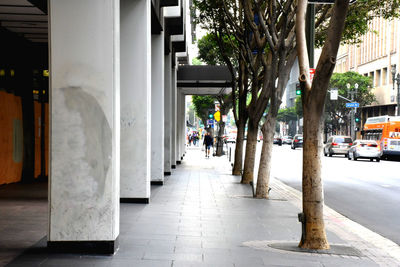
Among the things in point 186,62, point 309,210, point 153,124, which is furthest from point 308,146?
point 186,62

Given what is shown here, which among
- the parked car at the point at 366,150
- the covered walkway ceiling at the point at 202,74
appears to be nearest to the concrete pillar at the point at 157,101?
the covered walkway ceiling at the point at 202,74

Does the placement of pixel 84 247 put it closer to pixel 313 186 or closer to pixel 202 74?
pixel 313 186

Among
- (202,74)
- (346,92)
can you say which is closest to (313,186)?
(202,74)

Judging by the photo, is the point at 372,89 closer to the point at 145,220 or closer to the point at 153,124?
the point at 153,124

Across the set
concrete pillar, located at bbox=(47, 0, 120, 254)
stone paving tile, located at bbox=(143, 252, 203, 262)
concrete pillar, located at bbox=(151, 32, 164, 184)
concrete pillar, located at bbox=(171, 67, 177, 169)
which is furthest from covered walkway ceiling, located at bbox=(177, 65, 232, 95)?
stone paving tile, located at bbox=(143, 252, 203, 262)

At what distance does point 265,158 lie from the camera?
14.5 metres

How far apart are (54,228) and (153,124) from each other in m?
9.70

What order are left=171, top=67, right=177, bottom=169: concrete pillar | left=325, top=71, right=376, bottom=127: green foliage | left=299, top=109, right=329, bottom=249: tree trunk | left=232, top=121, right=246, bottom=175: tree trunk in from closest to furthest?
1. left=299, top=109, right=329, bottom=249: tree trunk
2. left=232, top=121, right=246, bottom=175: tree trunk
3. left=171, top=67, right=177, bottom=169: concrete pillar
4. left=325, top=71, right=376, bottom=127: green foliage

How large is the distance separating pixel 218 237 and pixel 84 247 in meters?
2.22

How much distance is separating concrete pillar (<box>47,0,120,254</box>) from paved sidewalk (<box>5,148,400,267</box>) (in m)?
0.60

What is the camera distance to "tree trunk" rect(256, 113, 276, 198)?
571 inches

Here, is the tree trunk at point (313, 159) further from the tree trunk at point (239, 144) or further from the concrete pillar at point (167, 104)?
the tree trunk at point (239, 144)

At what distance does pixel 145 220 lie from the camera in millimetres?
10398

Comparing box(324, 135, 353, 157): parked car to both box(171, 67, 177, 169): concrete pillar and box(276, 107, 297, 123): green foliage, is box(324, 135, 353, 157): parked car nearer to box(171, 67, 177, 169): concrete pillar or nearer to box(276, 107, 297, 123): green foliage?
box(171, 67, 177, 169): concrete pillar
